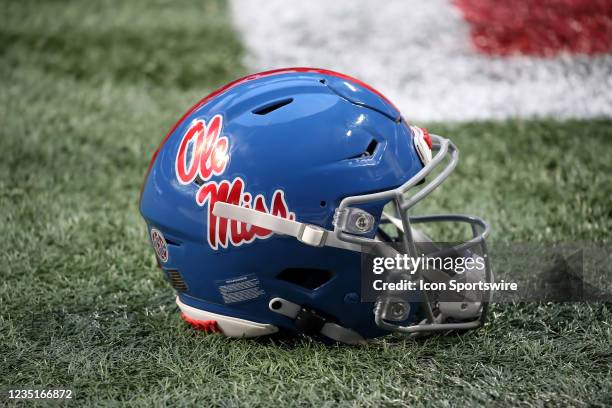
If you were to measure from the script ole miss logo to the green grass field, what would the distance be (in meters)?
0.40

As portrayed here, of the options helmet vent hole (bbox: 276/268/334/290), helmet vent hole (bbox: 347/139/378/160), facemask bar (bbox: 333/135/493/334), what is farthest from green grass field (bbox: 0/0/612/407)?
helmet vent hole (bbox: 347/139/378/160)

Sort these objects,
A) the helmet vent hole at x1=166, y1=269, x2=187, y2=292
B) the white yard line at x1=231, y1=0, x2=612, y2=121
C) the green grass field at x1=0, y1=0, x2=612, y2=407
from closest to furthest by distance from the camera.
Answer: the green grass field at x1=0, y1=0, x2=612, y2=407, the helmet vent hole at x1=166, y1=269, x2=187, y2=292, the white yard line at x1=231, y1=0, x2=612, y2=121

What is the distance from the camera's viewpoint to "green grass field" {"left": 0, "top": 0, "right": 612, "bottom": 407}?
87.5 inches

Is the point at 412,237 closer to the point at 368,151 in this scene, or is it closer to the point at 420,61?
the point at 368,151

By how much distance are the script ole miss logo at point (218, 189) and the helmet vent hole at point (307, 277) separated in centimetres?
17

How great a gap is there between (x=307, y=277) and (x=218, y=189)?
1.19 ft

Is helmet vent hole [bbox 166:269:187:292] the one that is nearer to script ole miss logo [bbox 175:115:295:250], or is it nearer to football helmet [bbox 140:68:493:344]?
football helmet [bbox 140:68:493:344]

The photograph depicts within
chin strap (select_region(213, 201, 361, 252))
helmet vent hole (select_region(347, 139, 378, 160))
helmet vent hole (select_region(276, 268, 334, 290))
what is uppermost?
helmet vent hole (select_region(347, 139, 378, 160))

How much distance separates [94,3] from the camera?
5.73m

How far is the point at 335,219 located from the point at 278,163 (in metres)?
0.21

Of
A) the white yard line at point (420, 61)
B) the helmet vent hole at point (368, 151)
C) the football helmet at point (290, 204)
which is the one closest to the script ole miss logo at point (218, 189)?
the football helmet at point (290, 204)

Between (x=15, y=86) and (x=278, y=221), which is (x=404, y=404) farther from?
(x=15, y=86)

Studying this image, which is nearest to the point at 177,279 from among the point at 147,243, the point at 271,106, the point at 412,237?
the point at 271,106

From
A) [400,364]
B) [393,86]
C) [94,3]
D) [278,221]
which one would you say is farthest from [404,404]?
[94,3]
